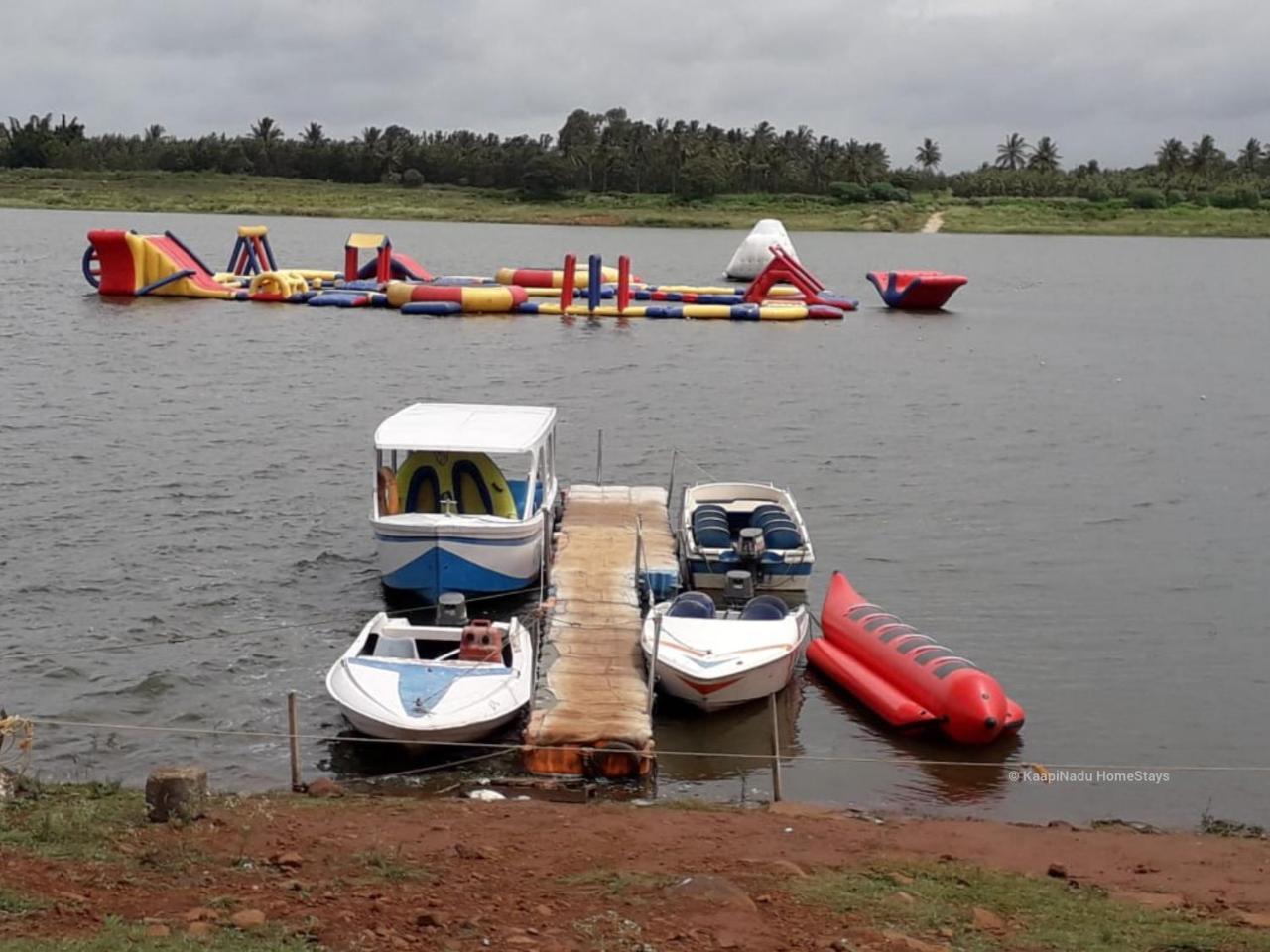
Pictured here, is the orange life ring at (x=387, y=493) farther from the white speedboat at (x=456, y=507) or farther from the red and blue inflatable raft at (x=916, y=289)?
the red and blue inflatable raft at (x=916, y=289)

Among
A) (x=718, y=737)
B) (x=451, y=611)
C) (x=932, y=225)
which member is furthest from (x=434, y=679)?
(x=932, y=225)

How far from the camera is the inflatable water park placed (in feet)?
214

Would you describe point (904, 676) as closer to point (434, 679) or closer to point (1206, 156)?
point (434, 679)

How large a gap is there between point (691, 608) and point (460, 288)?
4723 centimetres

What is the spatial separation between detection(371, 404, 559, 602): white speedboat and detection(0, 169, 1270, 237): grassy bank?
4536 inches

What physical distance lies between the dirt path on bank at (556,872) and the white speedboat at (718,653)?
3.39 metres

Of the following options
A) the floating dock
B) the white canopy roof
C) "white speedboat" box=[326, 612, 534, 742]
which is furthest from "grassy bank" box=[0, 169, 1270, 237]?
"white speedboat" box=[326, 612, 534, 742]

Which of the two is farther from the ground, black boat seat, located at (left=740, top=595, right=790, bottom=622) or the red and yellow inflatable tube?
black boat seat, located at (left=740, top=595, right=790, bottom=622)

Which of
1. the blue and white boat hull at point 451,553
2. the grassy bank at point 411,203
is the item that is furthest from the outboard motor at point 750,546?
the grassy bank at point 411,203

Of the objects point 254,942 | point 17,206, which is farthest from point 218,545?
point 17,206

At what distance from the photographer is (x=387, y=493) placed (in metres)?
23.5

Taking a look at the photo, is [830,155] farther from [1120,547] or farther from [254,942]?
[254,942]

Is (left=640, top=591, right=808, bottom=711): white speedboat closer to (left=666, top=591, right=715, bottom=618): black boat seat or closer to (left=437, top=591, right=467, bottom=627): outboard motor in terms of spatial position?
(left=666, top=591, right=715, bottom=618): black boat seat

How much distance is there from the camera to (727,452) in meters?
38.7
